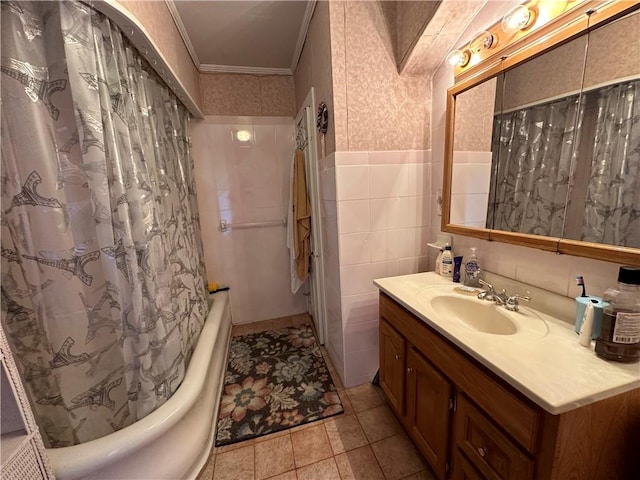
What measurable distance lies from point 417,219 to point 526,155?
653mm

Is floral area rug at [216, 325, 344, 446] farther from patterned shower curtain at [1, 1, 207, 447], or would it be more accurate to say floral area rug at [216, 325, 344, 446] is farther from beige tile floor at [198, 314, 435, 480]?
patterned shower curtain at [1, 1, 207, 447]

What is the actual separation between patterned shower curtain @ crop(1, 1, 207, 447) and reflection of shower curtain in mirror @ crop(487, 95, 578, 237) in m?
1.55

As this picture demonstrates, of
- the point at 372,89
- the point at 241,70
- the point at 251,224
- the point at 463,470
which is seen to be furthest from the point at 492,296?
the point at 241,70

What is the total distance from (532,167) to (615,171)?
0.25 meters

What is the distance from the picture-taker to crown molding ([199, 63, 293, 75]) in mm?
2184

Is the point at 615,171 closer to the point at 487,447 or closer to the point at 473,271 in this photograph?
the point at 473,271

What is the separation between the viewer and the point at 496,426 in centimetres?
71

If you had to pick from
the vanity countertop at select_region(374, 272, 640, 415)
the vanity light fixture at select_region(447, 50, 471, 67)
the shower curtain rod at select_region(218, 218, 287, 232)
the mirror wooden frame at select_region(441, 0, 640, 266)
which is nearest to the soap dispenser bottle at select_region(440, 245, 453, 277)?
the mirror wooden frame at select_region(441, 0, 640, 266)

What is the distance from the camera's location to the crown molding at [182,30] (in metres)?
1.48

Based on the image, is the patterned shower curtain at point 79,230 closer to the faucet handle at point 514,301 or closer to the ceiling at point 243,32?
the ceiling at point 243,32

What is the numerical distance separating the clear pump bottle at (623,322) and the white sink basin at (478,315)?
0.16 metres

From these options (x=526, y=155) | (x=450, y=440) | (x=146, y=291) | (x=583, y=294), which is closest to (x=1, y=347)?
(x=146, y=291)

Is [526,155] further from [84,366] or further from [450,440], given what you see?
[84,366]

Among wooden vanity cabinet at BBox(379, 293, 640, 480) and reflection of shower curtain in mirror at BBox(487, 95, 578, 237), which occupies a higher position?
reflection of shower curtain in mirror at BBox(487, 95, 578, 237)
